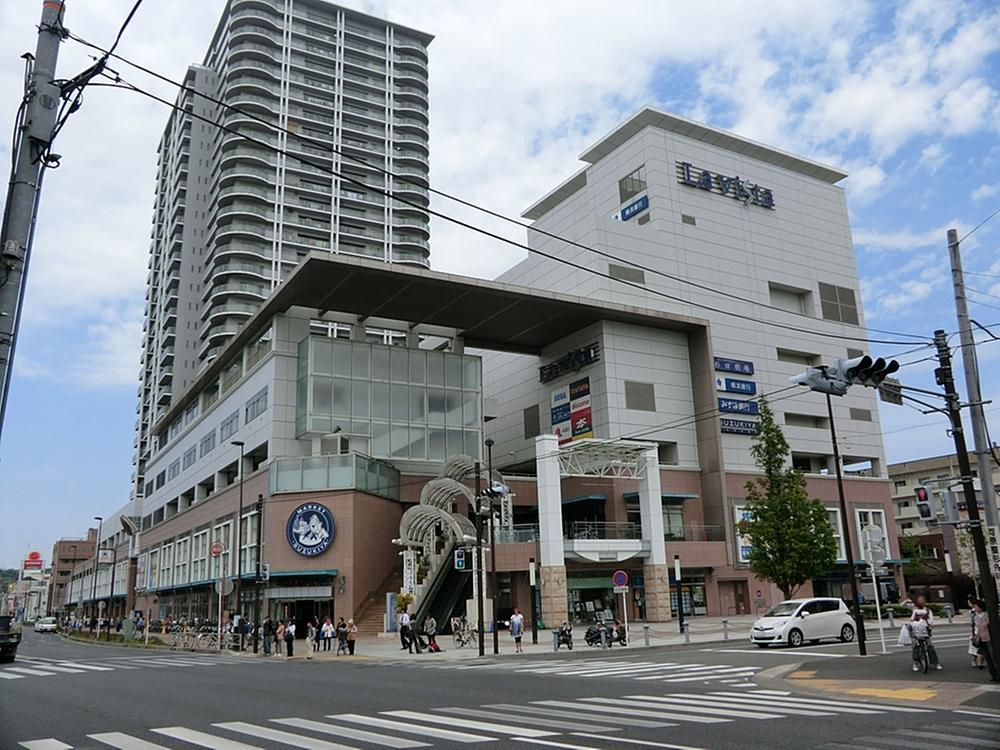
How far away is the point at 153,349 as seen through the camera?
11694cm

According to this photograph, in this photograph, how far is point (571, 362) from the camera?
58.4 m

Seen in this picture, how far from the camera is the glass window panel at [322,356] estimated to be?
51594 millimetres

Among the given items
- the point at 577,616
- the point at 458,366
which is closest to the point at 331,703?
the point at 577,616

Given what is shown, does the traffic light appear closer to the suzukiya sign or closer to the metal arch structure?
the metal arch structure

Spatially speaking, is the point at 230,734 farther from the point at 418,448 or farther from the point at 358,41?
the point at 358,41

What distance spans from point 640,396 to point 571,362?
5.54 meters

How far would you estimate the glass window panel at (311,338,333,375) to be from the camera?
169 feet

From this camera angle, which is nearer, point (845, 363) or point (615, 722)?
point (615, 722)

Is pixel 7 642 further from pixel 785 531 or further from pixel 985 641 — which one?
pixel 785 531

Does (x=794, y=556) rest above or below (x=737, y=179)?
below

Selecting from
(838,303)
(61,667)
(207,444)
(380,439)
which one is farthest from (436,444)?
(838,303)

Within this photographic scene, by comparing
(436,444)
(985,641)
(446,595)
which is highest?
(436,444)

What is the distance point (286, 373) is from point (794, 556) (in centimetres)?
3149

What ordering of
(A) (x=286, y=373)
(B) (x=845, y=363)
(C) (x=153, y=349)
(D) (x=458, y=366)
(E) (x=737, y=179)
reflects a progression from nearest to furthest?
(B) (x=845, y=363) < (A) (x=286, y=373) < (D) (x=458, y=366) < (E) (x=737, y=179) < (C) (x=153, y=349)
